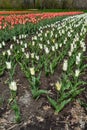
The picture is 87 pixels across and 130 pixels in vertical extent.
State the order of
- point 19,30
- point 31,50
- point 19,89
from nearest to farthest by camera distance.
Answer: point 19,89 → point 31,50 → point 19,30

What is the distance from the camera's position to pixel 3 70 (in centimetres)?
661

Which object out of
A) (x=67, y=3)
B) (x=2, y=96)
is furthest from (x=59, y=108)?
(x=67, y=3)

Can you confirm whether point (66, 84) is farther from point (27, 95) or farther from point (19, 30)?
point (19, 30)

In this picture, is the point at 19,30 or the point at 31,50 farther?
the point at 19,30

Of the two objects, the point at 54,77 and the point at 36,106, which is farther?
the point at 54,77

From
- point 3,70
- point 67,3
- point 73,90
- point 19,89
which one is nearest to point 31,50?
point 3,70

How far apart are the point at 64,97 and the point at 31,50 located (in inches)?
157

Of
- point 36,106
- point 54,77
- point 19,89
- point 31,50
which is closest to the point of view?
point 36,106

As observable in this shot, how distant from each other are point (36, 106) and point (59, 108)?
49 cm

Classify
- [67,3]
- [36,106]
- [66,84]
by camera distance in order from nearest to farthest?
[36,106] → [66,84] → [67,3]

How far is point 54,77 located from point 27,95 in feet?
3.38

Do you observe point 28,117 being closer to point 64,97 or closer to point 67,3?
point 64,97

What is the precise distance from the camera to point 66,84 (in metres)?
5.29

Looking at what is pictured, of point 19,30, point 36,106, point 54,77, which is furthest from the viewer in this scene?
point 19,30
